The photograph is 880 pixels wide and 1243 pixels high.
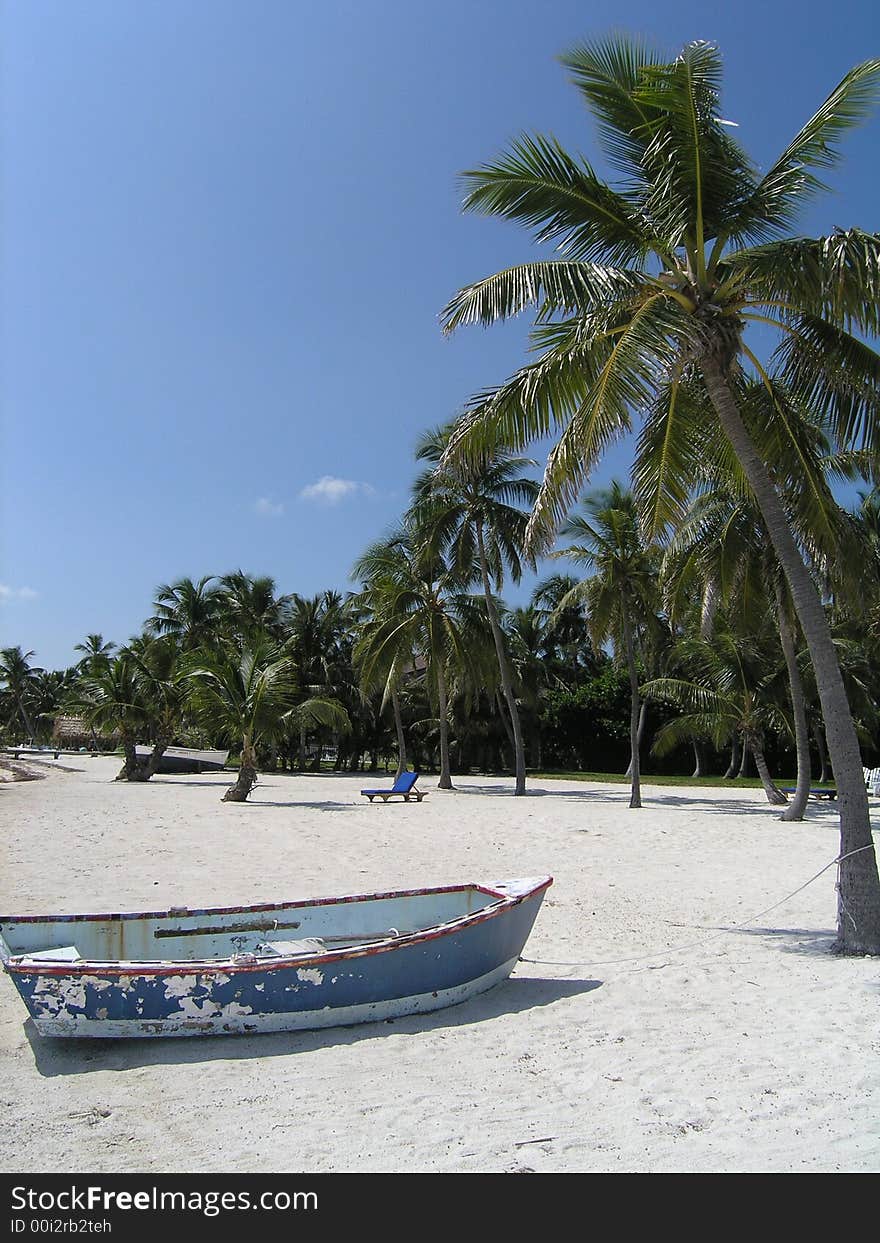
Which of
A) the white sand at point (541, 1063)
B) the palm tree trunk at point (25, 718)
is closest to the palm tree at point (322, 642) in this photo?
the white sand at point (541, 1063)

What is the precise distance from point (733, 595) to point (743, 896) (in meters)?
8.91

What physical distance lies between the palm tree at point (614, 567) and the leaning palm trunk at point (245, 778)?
9.09 metres

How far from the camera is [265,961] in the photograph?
15.9 feet

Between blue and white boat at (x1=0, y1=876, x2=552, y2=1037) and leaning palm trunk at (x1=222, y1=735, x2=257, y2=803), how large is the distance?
48.3 feet

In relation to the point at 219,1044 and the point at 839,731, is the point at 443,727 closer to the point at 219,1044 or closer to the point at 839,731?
the point at 839,731

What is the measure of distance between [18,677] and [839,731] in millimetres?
75034

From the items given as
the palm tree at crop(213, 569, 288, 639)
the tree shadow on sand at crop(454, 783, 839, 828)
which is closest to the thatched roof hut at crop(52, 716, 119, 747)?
the palm tree at crop(213, 569, 288, 639)

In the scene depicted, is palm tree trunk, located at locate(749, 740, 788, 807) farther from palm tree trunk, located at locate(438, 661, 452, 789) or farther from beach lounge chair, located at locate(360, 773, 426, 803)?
palm tree trunk, located at locate(438, 661, 452, 789)

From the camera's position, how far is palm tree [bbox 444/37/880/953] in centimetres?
671

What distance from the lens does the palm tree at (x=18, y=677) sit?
6969cm

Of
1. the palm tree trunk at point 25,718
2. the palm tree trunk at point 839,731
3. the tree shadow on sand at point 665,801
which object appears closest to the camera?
the palm tree trunk at point 839,731

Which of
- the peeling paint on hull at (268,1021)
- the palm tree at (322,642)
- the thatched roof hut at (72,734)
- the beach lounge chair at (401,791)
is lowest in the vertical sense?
the thatched roof hut at (72,734)

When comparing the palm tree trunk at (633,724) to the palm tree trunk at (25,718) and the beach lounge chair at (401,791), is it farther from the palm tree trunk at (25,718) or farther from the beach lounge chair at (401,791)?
the palm tree trunk at (25,718)
